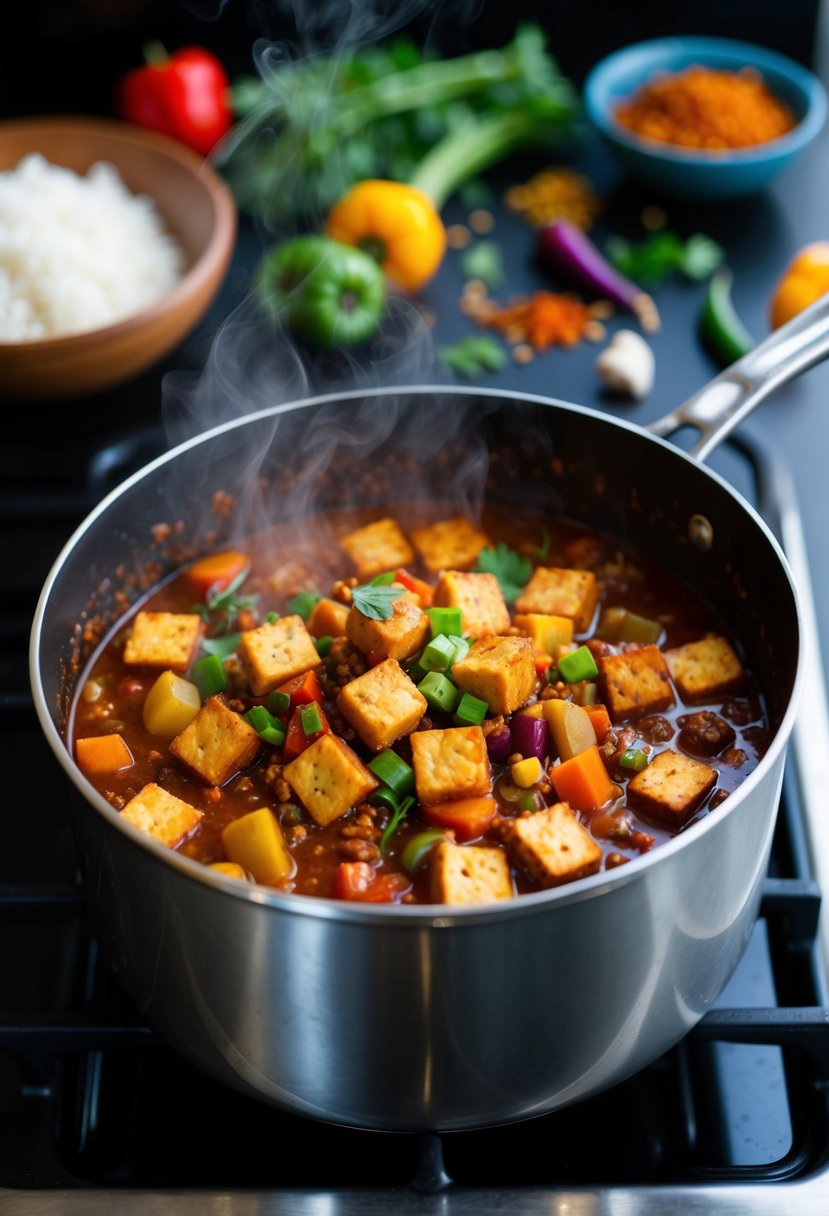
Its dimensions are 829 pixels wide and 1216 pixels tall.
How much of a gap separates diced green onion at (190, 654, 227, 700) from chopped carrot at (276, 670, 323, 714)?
13 cm

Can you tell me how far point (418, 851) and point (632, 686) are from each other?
0.51 meters

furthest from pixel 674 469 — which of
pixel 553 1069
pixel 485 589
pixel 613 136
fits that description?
pixel 613 136

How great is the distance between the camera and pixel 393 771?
5.90ft

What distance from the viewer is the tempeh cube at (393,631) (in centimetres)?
188

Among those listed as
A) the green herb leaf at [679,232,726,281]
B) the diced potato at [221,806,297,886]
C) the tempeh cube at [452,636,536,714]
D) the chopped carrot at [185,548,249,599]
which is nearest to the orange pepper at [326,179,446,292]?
the green herb leaf at [679,232,726,281]

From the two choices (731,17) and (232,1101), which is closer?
(232,1101)

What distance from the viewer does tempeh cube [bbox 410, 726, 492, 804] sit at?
5.77ft

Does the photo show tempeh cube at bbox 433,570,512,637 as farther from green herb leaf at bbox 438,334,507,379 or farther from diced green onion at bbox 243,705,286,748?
green herb leaf at bbox 438,334,507,379

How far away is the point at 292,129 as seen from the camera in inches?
134

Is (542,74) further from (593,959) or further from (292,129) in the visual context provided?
(593,959)

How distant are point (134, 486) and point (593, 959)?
1.17 meters

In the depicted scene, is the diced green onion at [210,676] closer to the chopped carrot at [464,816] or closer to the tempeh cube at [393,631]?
the tempeh cube at [393,631]

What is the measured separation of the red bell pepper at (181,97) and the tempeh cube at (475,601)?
215 cm

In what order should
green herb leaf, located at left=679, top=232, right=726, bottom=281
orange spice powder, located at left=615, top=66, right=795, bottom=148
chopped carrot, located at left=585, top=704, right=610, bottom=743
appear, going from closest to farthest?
1. chopped carrot, located at left=585, top=704, right=610, bottom=743
2. green herb leaf, located at left=679, top=232, right=726, bottom=281
3. orange spice powder, located at left=615, top=66, right=795, bottom=148
